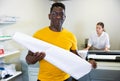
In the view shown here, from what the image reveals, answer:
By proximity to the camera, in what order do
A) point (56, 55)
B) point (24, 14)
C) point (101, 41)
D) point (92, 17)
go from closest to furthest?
1. point (56, 55)
2. point (24, 14)
3. point (101, 41)
4. point (92, 17)

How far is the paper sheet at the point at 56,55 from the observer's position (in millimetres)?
1351

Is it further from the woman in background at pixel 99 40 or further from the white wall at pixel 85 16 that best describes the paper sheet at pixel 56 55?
the woman in background at pixel 99 40

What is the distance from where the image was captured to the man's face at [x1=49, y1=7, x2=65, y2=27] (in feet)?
4.84

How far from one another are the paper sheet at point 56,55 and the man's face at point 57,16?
21 centimetres

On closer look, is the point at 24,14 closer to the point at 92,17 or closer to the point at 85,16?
the point at 85,16

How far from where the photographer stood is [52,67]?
1431 mm

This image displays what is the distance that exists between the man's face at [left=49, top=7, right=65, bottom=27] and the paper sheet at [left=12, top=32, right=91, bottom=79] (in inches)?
8.3

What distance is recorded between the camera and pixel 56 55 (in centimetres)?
137

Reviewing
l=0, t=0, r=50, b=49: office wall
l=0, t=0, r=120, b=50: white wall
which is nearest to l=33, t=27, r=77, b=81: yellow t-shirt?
l=0, t=0, r=50, b=49: office wall

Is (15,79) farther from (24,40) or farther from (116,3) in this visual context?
(116,3)

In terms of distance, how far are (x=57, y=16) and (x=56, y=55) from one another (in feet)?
1.02

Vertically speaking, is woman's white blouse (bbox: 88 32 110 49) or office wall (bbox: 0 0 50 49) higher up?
office wall (bbox: 0 0 50 49)

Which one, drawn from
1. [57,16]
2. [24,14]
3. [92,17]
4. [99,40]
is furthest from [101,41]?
[57,16]

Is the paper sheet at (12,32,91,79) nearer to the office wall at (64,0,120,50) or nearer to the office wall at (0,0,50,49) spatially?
the office wall at (0,0,50,49)
